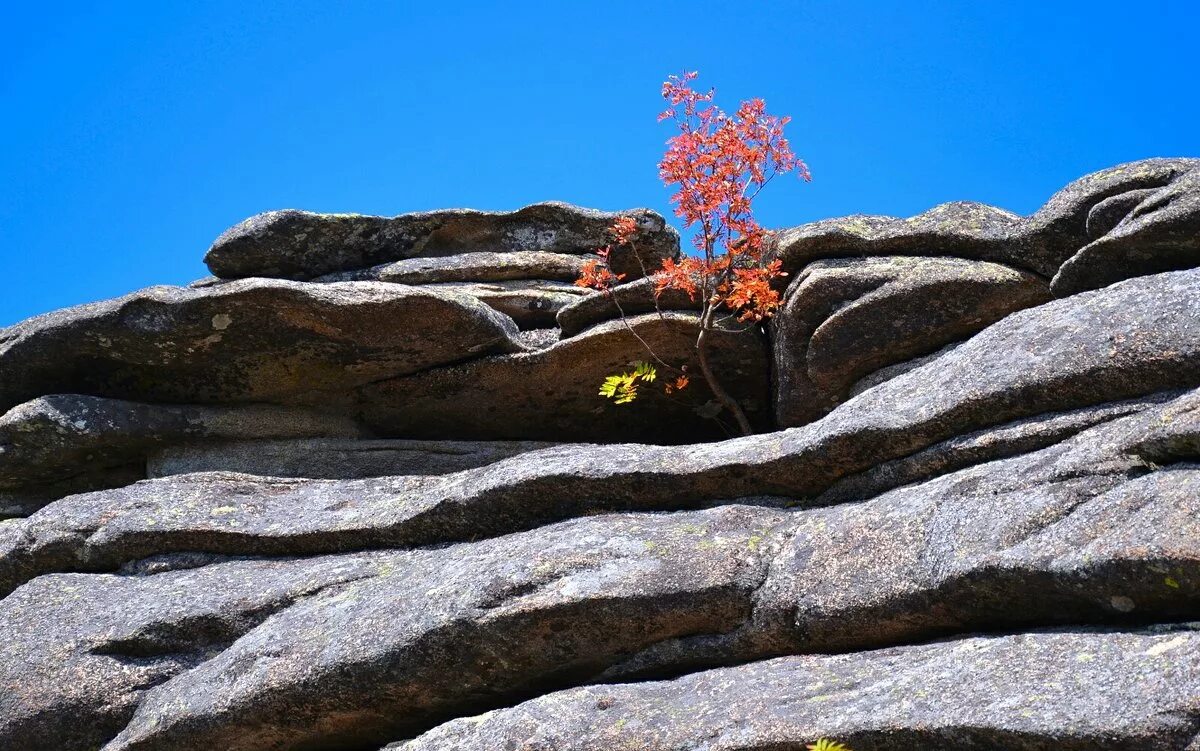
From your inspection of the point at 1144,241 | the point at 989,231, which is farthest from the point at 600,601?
the point at 989,231

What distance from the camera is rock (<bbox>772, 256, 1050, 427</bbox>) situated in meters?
16.6

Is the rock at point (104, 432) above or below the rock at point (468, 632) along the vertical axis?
above

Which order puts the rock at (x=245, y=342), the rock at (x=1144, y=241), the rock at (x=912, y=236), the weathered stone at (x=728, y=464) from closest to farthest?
the weathered stone at (x=728, y=464) < the rock at (x=1144, y=241) < the rock at (x=912, y=236) < the rock at (x=245, y=342)

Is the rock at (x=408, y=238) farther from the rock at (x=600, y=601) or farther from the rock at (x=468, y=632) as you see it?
the rock at (x=468, y=632)

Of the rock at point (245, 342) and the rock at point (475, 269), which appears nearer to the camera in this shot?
the rock at point (245, 342)

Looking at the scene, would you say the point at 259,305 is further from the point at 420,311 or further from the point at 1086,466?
the point at 1086,466

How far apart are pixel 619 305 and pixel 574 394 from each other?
6.04 feet

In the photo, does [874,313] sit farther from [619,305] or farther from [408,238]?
[408,238]

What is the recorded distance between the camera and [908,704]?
9.66 meters

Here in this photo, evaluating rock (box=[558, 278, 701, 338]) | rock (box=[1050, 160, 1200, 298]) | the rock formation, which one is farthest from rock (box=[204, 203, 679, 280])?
rock (box=[1050, 160, 1200, 298])

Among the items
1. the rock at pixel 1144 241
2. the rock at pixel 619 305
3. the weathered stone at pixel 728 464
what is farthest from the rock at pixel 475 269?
the rock at pixel 1144 241

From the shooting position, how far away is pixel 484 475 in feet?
50.3

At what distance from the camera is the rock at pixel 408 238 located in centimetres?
2164

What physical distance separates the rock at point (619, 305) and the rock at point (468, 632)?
607cm
